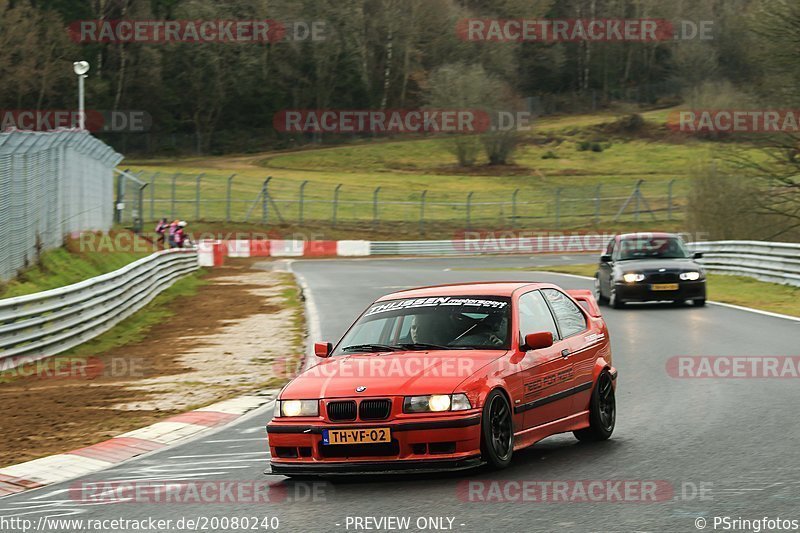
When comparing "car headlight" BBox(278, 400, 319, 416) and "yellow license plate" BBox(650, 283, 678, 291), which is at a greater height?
"car headlight" BBox(278, 400, 319, 416)

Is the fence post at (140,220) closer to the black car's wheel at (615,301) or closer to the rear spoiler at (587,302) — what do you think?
the black car's wheel at (615,301)

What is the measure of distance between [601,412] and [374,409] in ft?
7.86

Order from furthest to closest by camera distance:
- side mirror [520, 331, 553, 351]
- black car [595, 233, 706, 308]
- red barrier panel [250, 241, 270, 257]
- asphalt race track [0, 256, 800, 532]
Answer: red barrier panel [250, 241, 270, 257] → black car [595, 233, 706, 308] → side mirror [520, 331, 553, 351] → asphalt race track [0, 256, 800, 532]

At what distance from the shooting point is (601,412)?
30.6 ft

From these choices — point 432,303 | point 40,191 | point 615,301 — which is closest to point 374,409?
point 432,303

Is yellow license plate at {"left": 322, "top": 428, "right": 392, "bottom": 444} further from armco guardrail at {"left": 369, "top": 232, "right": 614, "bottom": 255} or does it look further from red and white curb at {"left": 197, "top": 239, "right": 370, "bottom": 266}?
armco guardrail at {"left": 369, "top": 232, "right": 614, "bottom": 255}

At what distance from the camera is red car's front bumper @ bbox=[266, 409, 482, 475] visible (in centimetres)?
760

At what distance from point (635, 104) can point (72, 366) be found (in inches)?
4268

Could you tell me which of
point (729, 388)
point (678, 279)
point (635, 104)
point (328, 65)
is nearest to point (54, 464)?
point (729, 388)

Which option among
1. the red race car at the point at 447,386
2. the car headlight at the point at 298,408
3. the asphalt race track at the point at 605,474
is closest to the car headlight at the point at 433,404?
the red race car at the point at 447,386

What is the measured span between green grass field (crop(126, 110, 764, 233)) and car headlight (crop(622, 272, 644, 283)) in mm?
20715

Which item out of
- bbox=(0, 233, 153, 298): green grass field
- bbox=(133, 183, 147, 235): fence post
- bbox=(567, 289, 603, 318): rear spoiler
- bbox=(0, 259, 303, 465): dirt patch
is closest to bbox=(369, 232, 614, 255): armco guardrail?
bbox=(133, 183, 147, 235): fence post

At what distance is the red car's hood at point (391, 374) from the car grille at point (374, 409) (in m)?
0.06

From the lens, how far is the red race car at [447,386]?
7.65 metres
